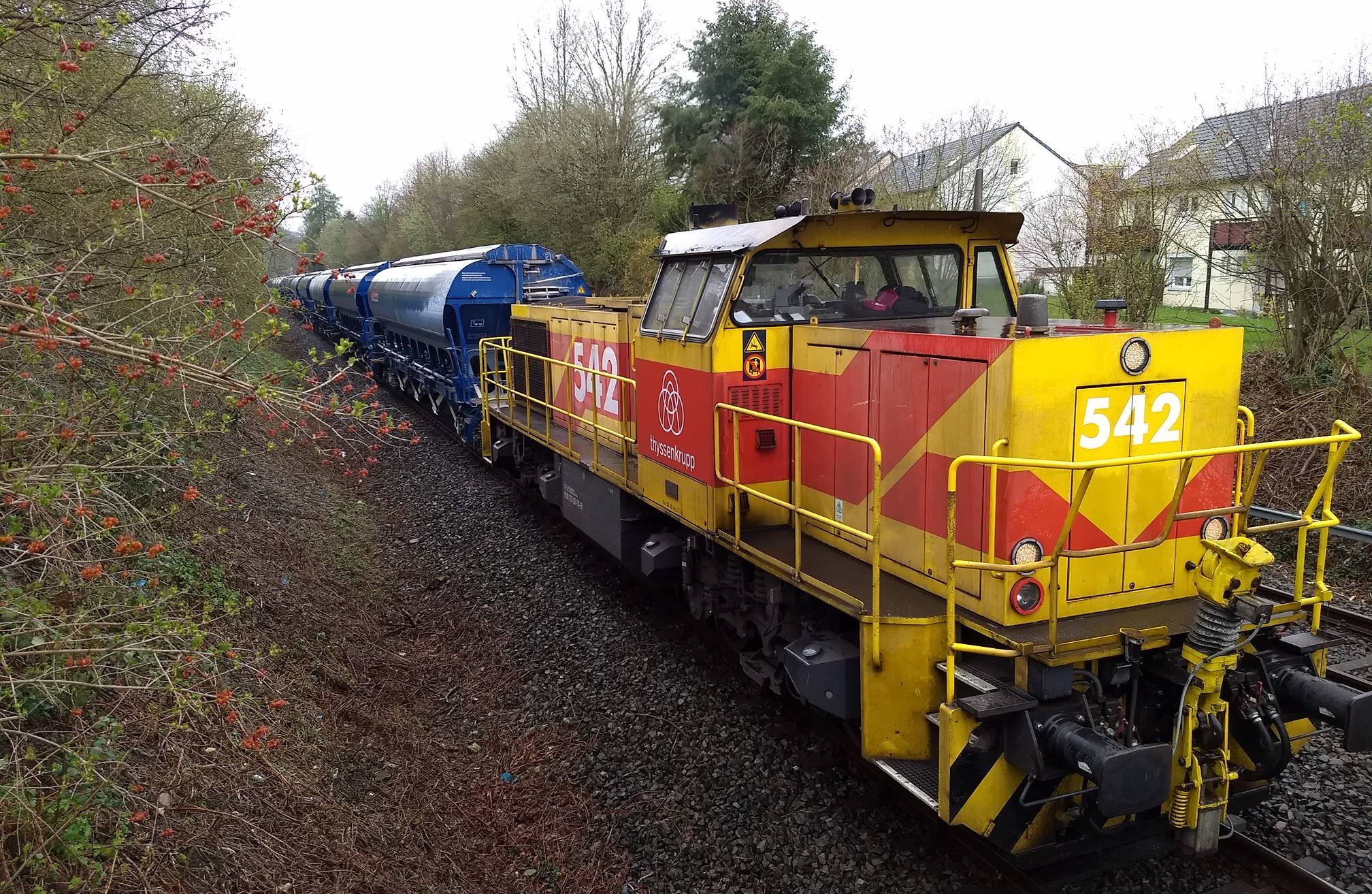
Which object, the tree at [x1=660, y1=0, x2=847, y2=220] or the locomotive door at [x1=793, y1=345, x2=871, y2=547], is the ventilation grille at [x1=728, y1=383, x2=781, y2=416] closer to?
the locomotive door at [x1=793, y1=345, x2=871, y2=547]

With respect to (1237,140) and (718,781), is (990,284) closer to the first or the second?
(718,781)

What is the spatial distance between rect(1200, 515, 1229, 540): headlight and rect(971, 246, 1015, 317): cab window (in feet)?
7.17

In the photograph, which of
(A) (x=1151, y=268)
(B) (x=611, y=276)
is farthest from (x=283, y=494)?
(B) (x=611, y=276)

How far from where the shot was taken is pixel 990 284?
20.9ft

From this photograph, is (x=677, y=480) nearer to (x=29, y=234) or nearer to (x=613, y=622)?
(x=613, y=622)

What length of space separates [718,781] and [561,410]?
5.68 metres

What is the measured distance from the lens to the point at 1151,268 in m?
15.3

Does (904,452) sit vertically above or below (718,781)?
above

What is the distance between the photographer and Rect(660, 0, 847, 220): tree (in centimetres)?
2430

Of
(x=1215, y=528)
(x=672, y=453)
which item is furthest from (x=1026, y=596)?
(x=672, y=453)

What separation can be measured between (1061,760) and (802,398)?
295cm

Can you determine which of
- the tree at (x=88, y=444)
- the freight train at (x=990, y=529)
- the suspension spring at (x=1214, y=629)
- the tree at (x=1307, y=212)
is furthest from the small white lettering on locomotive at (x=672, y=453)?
the tree at (x=1307, y=212)

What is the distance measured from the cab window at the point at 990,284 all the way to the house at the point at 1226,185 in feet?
27.2

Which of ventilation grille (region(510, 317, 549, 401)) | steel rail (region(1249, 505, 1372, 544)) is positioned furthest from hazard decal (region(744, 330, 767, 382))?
ventilation grille (region(510, 317, 549, 401))
